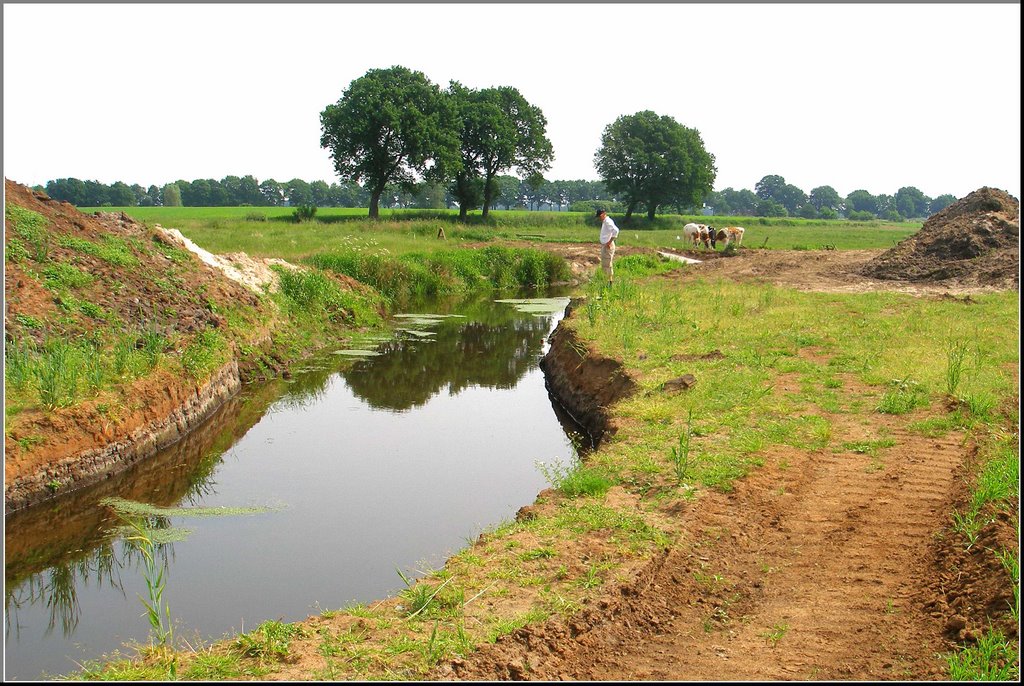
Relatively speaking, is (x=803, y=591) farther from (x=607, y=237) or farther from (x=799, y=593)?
(x=607, y=237)

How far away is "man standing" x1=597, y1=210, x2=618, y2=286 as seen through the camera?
18844mm

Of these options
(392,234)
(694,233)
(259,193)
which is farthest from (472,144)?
(259,193)

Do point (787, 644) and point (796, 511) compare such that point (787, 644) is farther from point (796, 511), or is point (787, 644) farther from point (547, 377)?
point (547, 377)

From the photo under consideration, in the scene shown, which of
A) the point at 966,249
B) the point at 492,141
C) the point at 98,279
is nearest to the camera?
the point at 98,279

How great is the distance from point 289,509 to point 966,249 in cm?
2111

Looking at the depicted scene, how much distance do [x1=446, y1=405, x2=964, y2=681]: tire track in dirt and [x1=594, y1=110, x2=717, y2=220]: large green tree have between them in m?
56.8

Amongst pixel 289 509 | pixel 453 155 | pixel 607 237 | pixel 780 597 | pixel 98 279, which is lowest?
pixel 289 509

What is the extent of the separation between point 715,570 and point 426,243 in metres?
25.8

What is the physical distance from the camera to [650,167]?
207 ft

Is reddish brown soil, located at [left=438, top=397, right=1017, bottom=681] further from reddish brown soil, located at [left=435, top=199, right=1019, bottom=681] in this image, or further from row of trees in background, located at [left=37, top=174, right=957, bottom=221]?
row of trees in background, located at [left=37, top=174, right=957, bottom=221]

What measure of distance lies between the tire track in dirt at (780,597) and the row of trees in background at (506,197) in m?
44.5

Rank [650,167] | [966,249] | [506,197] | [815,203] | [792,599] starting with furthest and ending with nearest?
1. [506,197]
2. [815,203]
3. [650,167]
4. [966,249]
5. [792,599]

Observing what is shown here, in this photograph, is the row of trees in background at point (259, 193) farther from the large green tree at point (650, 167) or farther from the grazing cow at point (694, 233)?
the grazing cow at point (694, 233)

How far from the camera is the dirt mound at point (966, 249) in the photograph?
20.7 meters
